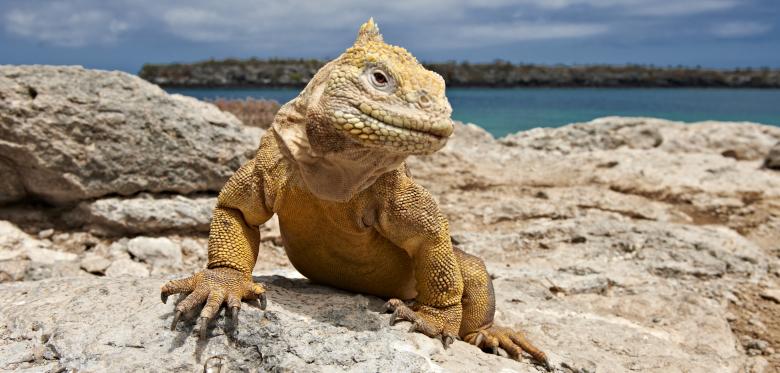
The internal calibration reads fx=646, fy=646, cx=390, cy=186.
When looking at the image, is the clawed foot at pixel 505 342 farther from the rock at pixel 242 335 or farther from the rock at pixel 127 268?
the rock at pixel 127 268

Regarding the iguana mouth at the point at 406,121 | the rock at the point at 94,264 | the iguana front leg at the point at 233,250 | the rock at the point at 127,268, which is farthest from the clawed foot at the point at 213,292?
the rock at the point at 94,264

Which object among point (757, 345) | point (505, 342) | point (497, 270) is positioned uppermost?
point (505, 342)

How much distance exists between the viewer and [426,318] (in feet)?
10.9

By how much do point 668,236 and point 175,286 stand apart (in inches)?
214

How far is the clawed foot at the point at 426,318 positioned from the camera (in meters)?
3.15

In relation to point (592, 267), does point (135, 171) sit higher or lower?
higher

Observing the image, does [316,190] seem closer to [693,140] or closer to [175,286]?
[175,286]

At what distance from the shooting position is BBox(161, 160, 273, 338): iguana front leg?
9.52 ft

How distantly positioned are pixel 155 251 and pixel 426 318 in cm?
367

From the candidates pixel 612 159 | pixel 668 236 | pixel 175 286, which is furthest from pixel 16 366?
pixel 612 159

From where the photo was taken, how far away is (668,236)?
6727mm

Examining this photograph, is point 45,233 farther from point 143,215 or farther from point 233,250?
point 233,250

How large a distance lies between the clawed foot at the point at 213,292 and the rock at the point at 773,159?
991 cm

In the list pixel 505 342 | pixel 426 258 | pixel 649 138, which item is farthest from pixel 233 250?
pixel 649 138
